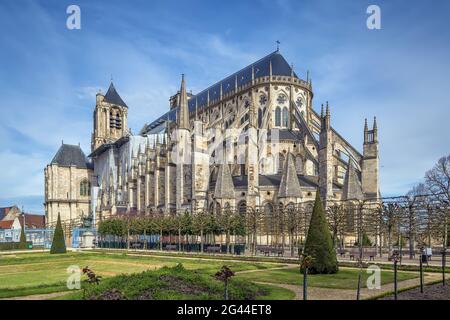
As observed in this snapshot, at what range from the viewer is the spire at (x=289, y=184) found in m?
46.8

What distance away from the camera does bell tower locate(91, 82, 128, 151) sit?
102500 millimetres

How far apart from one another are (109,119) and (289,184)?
219 ft

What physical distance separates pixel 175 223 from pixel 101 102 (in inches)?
2462

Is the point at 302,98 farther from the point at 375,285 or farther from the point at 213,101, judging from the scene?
the point at 375,285

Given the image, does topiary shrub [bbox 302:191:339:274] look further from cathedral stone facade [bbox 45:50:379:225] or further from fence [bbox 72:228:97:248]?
fence [bbox 72:228:97:248]

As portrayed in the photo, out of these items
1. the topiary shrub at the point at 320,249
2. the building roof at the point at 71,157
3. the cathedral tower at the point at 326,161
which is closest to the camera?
the topiary shrub at the point at 320,249

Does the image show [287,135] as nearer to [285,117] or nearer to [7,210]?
[285,117]

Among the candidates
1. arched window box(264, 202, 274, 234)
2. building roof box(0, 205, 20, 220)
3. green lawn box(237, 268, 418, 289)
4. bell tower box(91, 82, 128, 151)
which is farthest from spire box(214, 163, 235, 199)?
building roof box(0, 205, 20, 220)

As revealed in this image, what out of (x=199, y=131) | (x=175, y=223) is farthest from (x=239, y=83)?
(x=175, y=223)

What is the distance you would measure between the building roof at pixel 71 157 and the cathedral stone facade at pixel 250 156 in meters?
17.1

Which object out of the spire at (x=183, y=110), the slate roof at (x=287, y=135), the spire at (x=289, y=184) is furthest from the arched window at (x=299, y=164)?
the spire at (x=183, y=110)

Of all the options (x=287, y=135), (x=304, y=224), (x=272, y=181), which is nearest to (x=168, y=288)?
(x=304, y=224)

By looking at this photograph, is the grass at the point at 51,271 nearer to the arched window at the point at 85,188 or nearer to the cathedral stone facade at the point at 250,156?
the cathedral stone facade at the point at 250,156

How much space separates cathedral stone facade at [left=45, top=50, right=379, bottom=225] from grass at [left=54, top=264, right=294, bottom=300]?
2826 cm
